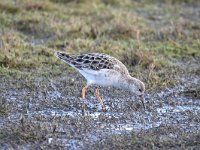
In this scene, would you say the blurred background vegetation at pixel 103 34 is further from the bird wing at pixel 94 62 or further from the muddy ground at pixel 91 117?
the bird wing at pixel 94 62

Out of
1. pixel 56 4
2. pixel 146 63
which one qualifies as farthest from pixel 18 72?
pixel 56 4

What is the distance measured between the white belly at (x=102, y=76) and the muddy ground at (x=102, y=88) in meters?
0.44

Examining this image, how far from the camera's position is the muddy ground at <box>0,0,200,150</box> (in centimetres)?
→ 794

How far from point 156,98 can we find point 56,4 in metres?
6.43

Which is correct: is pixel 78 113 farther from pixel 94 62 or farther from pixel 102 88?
pixel 102 88

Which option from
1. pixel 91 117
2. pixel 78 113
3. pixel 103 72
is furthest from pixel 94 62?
pixel 91 117

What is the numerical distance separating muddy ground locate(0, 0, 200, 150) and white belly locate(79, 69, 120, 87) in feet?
1.46

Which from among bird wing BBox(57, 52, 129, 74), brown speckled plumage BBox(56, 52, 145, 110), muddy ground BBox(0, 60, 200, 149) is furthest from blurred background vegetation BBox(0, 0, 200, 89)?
bird wing BBox(57, 52, 129, 74)

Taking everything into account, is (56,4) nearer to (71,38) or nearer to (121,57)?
(71,38)

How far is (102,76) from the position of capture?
911cm

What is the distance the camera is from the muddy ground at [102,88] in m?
7.94

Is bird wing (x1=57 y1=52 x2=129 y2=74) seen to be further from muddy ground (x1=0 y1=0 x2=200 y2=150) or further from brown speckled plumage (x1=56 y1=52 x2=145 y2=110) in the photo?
muddy ground (x1=0 y1=0 x2=200 y2=150)

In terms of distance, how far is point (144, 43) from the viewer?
43.0ft

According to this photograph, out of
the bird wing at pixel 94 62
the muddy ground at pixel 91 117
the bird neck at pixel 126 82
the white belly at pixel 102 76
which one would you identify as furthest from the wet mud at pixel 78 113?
the bird wing at pixel 94 62
